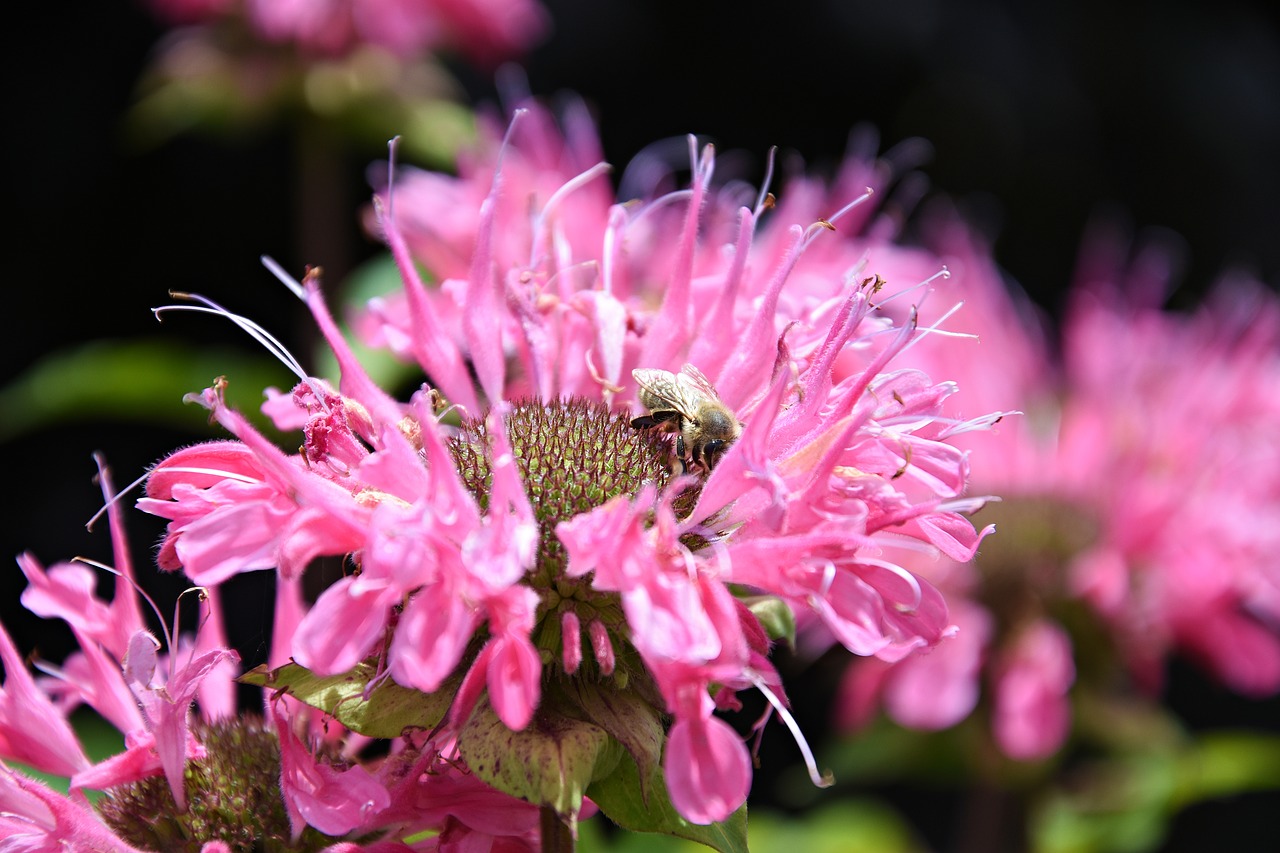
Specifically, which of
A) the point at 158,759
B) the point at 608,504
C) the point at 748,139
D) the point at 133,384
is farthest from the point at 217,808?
the point at 748,139

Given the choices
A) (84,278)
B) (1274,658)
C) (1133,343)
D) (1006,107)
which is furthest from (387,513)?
(1006,107)

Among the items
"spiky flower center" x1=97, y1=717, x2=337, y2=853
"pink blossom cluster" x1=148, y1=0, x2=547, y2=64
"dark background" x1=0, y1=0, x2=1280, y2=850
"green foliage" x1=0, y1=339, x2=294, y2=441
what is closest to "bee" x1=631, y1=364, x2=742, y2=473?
"spiky flower center" x1=97, y1=717, x2=337, y2=853

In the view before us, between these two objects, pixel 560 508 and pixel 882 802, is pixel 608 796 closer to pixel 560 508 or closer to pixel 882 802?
pixel 560 508

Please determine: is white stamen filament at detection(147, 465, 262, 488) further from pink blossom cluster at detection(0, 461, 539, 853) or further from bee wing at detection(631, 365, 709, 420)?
bee wing at detection(631, 365, 709, 420)

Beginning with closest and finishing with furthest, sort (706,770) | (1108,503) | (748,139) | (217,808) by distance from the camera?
(706,770), (217,808), (1108,503), (748,139)

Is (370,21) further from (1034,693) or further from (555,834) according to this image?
(555,834)
